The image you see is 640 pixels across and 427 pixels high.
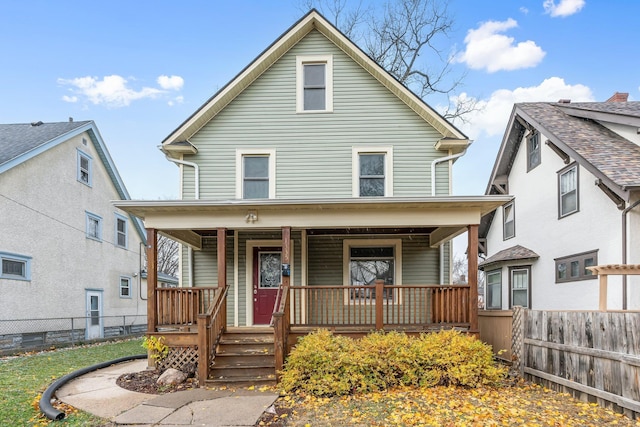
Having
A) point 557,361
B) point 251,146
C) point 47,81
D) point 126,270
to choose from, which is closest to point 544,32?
point 251,146

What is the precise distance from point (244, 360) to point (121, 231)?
12.5 m

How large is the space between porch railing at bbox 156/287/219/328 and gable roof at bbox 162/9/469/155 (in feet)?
12.5

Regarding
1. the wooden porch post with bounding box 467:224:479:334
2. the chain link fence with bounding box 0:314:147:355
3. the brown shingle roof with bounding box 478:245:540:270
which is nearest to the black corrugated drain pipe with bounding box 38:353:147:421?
the chain link fence with bounding box 0:314:147:355

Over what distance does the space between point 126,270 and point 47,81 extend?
9.03m

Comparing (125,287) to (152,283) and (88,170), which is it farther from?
(152,283)

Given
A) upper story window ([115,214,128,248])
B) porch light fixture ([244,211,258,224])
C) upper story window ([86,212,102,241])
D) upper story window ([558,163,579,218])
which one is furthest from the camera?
upper story window ([115,214,128,248])

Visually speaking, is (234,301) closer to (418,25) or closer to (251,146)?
(251,146)

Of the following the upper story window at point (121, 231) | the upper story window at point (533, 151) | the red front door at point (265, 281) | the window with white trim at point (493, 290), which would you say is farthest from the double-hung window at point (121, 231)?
the upper story window at point (533, 151)

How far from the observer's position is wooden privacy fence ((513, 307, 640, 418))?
501cm

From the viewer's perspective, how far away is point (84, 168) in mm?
15102

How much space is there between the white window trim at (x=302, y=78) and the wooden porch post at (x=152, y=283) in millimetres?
4756

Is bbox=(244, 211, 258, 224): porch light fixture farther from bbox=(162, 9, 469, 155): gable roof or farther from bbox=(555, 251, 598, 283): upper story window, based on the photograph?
bbox=(555, 251, 598, 283): upper story window

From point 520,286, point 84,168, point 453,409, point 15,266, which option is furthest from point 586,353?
point 84,168

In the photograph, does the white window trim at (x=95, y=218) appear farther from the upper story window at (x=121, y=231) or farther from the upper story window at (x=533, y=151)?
the upper story window at (x=533, y=151)
